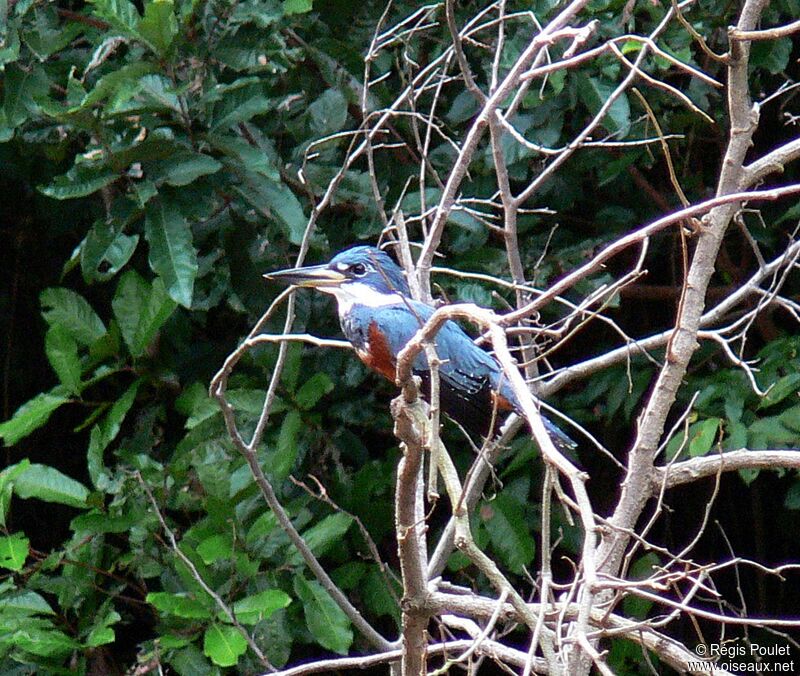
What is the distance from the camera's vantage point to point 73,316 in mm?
3881

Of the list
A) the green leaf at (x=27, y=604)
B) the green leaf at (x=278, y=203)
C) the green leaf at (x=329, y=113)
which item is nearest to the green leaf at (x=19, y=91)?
the green leaf at (x=278, y=203)

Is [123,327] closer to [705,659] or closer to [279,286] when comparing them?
[279,286]

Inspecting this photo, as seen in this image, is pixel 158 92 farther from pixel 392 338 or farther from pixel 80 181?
pixel 392 338

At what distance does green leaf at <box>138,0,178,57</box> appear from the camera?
303 centimetres

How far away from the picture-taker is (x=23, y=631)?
3.60m

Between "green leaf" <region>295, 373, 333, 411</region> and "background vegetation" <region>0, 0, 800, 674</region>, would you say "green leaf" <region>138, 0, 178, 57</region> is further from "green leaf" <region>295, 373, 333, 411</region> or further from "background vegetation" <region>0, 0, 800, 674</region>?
"green leaf" <region>295, 373, 333, 411</region>

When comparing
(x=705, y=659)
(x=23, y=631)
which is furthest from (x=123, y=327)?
(x=705, y=659)

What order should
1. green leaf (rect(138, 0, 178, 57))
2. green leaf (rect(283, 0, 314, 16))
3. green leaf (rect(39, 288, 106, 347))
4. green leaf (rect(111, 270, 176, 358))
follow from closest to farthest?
1. green leaf (rect(138, 0, 178, 57))
2. green leaf (rect(283, 0, 314, 16))
3. green leaf (rect(111, 270, 176, 358))
4. green leaf (rect(39, 288, 106, 347))

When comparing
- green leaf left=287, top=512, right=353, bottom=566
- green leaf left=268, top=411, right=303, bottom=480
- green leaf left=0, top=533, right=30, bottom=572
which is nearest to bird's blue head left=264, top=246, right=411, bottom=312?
green leaf left=268, top=411, right=303, bottom=480

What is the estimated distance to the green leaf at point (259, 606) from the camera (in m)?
3.37

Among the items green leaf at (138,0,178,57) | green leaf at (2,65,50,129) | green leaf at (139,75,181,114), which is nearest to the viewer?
green leaf at (138,0,178,57)

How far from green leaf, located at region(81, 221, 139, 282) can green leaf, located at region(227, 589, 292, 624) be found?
0.99 metres

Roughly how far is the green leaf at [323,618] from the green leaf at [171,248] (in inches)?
38.1

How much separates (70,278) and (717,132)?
2.43m
